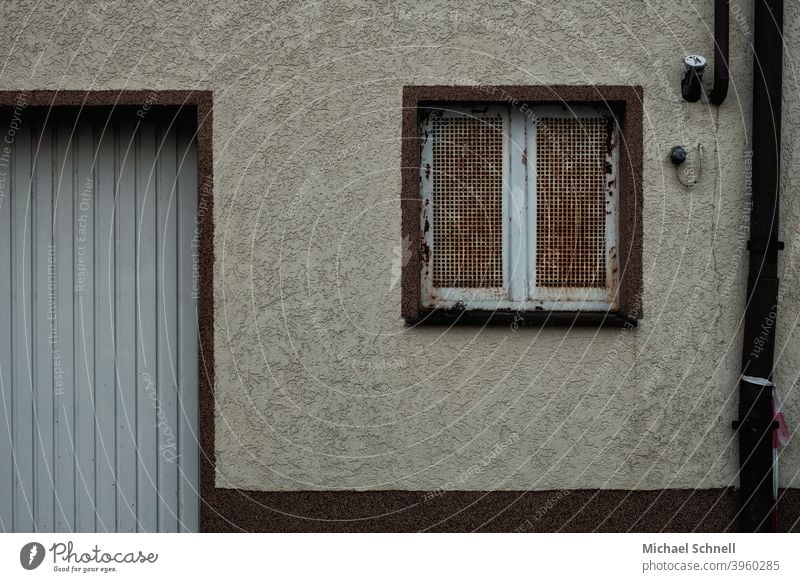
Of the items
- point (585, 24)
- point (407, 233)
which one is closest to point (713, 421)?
point (407, 233)

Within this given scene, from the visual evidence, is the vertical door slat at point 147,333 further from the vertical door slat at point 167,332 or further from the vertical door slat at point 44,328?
the vertical door slat at point 44,328

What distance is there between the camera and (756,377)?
4.81m

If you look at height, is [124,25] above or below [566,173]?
above

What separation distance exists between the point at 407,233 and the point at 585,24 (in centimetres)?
151

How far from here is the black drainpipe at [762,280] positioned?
474cm

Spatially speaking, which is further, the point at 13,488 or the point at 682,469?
the point at 13,488

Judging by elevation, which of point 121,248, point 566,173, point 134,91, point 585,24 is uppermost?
point 585,24

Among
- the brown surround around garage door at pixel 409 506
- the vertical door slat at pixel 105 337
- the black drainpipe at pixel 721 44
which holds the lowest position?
the brown surround around garage door at pixel 409 506

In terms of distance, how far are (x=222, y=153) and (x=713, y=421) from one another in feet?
10.2

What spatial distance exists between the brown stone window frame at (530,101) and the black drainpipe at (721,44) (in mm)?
409

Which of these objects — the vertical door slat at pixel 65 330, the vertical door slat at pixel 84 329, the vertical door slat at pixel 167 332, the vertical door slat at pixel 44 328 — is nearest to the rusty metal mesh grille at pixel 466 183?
the vertical door slat at pixel 167 332

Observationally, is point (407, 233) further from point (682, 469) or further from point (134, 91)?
point (682, 469)

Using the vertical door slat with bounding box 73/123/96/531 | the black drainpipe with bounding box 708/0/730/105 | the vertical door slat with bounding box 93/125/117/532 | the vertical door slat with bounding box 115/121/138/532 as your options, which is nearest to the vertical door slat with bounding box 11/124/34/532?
the vertical door slat with bounding box 73/123/96/531

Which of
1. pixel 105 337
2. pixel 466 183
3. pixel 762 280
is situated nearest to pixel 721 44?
pixel 762 280
